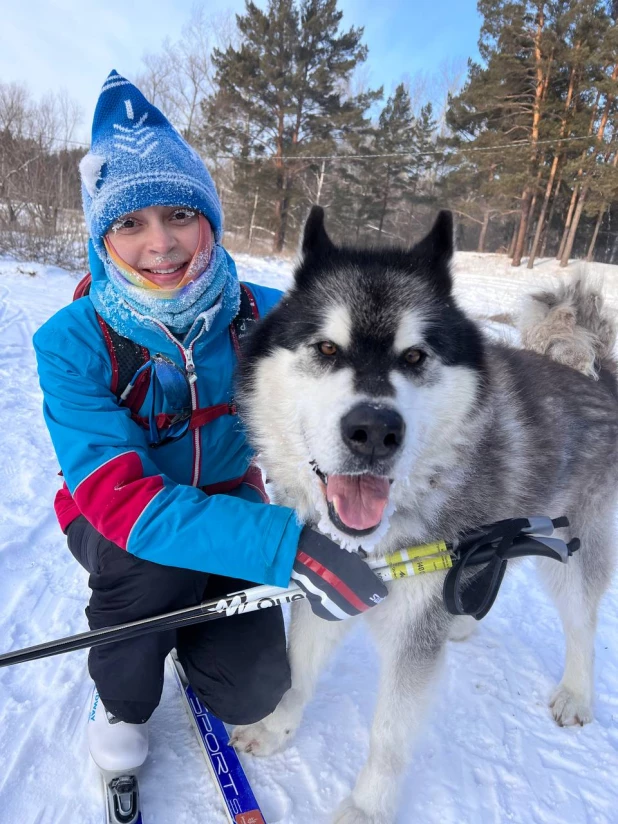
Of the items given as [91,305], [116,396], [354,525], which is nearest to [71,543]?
[116,396]

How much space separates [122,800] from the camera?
1.47 meters

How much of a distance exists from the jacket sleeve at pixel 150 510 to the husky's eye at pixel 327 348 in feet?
1.59

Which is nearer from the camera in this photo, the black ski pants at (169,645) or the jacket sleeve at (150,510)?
the jacket sleeve at (150,510)

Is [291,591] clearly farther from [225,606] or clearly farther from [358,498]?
[358,498]

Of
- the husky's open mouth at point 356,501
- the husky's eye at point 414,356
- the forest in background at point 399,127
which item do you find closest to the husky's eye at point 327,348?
the husky's eye at point 414,356

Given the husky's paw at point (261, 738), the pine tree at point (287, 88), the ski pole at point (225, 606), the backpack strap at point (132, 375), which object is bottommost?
the husky's paw at point (261, 738)

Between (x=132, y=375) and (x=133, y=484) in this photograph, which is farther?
(x=132, y=375)

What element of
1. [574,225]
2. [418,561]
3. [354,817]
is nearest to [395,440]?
[418,561]

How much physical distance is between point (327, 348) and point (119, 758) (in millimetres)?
1338

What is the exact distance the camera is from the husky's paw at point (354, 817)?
1540mm

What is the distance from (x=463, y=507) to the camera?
5.42 feet

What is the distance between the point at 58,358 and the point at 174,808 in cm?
139

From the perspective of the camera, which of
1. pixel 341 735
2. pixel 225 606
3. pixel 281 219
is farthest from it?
pixel 281 219

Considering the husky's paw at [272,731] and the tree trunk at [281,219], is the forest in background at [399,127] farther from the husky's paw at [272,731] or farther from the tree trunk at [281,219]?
the husky's paw at [272,731]
